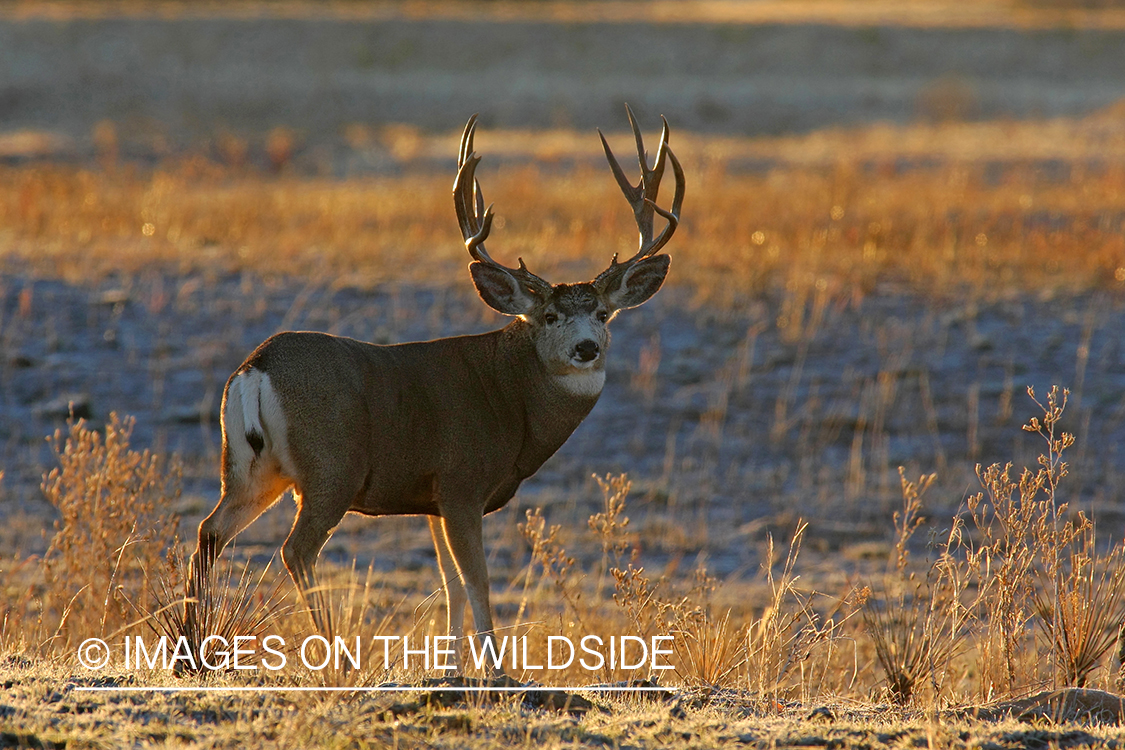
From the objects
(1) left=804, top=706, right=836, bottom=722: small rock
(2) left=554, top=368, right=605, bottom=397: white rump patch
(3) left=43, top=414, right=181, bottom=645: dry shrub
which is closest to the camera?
(1) left=804, top=706, right=836, bottom=722: small rock

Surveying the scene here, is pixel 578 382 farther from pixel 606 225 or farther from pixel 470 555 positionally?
pixel 606 225

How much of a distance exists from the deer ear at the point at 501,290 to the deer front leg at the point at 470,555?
968 millimetres

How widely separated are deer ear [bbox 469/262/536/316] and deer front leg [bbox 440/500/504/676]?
97cm

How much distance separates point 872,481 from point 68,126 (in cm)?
2922

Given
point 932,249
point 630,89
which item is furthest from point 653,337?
point 630,89

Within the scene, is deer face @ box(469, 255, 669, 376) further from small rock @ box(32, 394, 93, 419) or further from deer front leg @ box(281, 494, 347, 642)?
small rock @ box(32, 394, 93, 419)

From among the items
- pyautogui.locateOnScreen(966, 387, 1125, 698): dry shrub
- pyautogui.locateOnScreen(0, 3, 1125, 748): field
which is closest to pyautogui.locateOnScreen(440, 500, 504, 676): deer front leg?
pyautogui.locateOnScreen(0, 3, 1125, 748): field

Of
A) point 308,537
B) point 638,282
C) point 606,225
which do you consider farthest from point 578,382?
point 606,225

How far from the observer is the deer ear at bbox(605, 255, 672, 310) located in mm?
6217

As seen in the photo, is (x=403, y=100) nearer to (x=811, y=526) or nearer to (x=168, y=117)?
(x=168, y=117)

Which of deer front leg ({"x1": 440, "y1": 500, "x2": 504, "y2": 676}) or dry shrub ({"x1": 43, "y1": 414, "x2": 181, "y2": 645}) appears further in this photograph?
dry shrub ({"x1": 43, "y1": 414, "x2": 181, "y2": 645})

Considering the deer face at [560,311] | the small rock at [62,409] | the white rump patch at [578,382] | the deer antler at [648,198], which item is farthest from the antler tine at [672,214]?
the small rock at [62,409]

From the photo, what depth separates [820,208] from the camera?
16422mm

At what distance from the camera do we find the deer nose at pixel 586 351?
5809 mm
